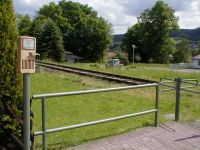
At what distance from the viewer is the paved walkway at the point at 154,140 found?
6520 millimetres

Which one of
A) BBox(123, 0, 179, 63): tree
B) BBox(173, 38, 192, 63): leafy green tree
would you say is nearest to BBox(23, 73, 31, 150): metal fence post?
BBox(123, 0, 179, 63): tree

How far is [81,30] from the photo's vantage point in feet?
289

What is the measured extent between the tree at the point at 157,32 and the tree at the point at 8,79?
86.2 meters

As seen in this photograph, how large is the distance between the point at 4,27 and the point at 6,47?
0.93 feet

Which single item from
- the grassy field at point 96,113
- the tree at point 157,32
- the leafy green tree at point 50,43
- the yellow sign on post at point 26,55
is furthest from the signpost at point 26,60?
the tree at point 157,32

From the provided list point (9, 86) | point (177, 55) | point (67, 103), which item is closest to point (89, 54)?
point (177, 55)

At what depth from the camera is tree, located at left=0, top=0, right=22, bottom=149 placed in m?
5.16

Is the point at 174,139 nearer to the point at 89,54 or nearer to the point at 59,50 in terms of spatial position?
the point at 59,50

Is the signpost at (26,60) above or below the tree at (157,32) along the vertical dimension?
below

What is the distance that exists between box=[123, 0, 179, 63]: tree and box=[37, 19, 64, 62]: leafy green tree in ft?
94.0

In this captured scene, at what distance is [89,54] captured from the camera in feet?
279

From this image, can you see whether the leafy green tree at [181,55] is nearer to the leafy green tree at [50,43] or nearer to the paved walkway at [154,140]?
the leafy green tree at [50,43]

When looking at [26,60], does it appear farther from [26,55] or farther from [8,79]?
[8,79]

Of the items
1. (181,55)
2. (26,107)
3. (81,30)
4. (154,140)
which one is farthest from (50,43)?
(26,107)
